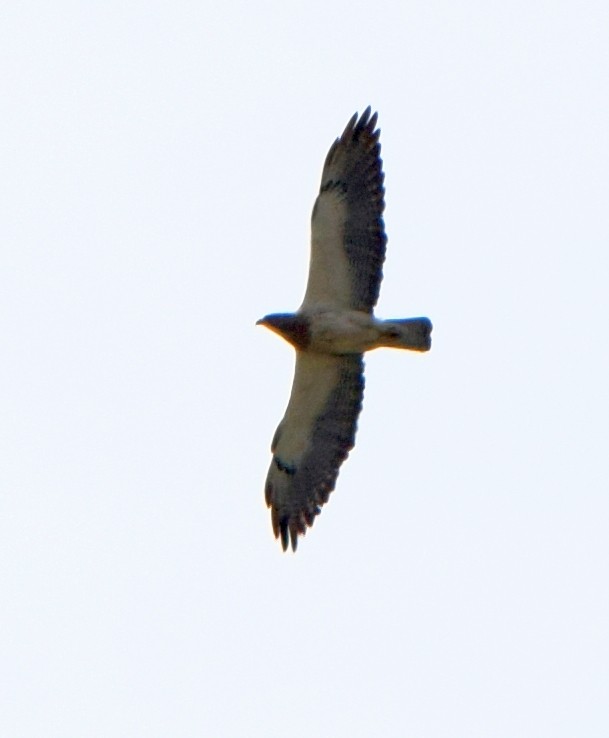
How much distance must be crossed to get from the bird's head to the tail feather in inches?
30.5

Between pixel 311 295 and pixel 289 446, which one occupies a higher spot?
pixel 311 295

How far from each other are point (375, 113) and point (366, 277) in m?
1.68

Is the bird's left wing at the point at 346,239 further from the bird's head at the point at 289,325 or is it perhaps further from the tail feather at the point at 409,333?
the tail feather at the point at 409,333

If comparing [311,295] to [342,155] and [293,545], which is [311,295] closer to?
[342,155]

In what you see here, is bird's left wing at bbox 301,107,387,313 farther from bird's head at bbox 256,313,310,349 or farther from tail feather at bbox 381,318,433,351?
tail feather at bbox 381,318,433,351

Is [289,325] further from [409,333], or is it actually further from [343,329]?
[409,333]

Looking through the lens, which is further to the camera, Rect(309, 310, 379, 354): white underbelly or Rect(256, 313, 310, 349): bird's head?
Rect(256, 313, 310, 349): bird's head

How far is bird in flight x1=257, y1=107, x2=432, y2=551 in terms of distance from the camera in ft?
51.2

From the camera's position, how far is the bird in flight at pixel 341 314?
614 inches

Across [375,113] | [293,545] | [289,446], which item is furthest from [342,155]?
[293,545]

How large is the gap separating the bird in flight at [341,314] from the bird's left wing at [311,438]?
0.03 feet

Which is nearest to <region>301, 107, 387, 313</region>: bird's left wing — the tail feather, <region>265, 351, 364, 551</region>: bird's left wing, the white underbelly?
the white underbelly

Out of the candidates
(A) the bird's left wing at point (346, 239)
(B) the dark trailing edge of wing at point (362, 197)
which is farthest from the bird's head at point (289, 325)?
(B) the dark trailing edge of wing at point (362, 197)

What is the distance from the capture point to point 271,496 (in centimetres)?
1666
